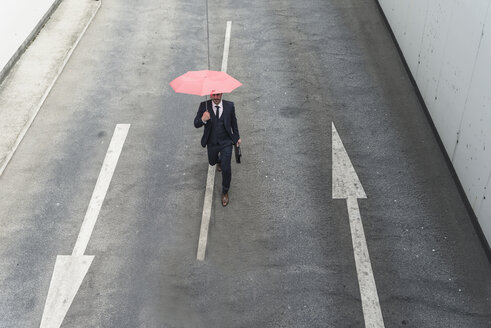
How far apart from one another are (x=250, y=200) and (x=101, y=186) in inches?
110

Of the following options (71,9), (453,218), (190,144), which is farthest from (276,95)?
(71,9)

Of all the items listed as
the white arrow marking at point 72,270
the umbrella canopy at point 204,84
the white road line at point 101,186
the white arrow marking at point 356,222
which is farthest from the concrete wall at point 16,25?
the white arrow marking at point 356,222

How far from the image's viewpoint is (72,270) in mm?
8617

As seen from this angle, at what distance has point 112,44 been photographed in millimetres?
14773

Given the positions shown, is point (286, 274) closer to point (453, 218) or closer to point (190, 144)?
point (453, 218)

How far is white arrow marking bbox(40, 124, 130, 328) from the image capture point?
26.2ft

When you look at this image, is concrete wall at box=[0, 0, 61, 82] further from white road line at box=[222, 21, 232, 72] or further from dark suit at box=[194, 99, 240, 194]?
dark suit at box=[194, 99, 240, 194]

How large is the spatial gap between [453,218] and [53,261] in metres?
6.56

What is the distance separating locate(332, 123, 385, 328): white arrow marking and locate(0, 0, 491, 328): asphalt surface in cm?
11

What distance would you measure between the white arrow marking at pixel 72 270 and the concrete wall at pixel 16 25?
508cm

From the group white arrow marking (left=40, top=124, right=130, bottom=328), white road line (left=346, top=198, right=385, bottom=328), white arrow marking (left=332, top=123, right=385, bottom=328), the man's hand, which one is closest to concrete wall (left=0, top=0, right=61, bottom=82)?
white arrow marking (left=40, top=124, right=130, bottom=328)

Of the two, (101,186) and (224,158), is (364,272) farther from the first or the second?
(101,186)

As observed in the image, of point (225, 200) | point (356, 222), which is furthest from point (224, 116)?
point (356, 222)

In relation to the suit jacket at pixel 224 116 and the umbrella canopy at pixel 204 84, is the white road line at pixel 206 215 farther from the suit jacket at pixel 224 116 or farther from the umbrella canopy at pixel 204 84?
the umbrella canopy at pixel 204 84
